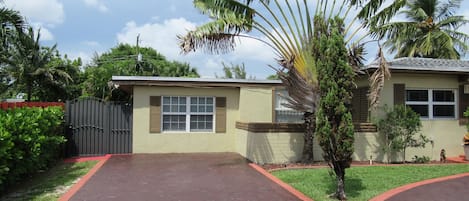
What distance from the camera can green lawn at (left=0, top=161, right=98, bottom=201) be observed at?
23.2 ft

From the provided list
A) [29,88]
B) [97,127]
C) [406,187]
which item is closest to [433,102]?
[406,187]

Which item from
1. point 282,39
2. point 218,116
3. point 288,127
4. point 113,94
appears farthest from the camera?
point 113,94

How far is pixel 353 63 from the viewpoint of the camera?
794 centimetres

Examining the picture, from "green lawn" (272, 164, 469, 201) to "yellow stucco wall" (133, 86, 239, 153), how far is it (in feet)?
15.3

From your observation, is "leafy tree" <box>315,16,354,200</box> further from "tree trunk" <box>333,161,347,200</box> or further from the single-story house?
the single-story house

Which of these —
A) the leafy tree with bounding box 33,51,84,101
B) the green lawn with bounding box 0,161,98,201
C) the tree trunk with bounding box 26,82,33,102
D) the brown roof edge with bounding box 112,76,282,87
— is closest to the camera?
the green lawn with bounding box 0,161,98,201

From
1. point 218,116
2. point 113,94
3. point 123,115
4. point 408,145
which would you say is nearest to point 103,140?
point 123,115

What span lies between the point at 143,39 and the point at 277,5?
24.8m

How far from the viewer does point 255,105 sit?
13422mm

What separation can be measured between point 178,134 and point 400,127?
7.72m

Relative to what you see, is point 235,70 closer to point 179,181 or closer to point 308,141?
point 308,141

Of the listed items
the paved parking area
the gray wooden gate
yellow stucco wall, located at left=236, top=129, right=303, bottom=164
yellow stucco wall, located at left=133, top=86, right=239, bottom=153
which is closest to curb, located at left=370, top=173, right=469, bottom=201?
the paved parking area

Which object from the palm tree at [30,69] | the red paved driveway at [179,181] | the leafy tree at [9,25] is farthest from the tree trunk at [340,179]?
the palm tree at [30,69]

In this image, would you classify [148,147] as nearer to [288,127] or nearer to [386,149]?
[288,127]
